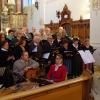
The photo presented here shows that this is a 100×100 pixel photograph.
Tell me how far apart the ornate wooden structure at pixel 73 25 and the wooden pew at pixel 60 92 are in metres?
8.84

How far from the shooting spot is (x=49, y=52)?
8172 mm

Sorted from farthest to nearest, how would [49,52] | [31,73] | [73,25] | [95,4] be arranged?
[73,25], [95,4], [49,52], [31,73]

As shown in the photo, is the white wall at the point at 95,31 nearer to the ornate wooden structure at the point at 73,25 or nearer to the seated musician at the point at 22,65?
the ornate wooden structure at the point at 73,25

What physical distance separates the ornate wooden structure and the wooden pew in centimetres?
884

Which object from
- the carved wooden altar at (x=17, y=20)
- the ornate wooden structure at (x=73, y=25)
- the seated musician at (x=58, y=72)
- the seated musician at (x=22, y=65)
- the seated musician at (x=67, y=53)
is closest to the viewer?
the seated musician at (x=58, y=72)

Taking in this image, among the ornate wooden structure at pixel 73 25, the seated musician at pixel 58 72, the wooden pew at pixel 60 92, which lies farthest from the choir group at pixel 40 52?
the ornate wooden structure at pixel 73 25

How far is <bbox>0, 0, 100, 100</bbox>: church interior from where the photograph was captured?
432 cm

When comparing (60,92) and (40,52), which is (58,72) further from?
(40,52)

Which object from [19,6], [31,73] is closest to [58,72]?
[31,73]

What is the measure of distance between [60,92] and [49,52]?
13.4 ft

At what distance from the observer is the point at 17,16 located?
16797 millimetres

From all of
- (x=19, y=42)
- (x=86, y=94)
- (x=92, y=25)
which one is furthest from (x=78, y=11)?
(x=86, y=94)

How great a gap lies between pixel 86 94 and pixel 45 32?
4729 millimetres

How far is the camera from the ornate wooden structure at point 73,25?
13.5m
